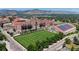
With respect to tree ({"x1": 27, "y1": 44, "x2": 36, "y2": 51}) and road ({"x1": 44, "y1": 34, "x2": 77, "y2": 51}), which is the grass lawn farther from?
road ({"x1": 44, "y1": 34, "x2": 77, "y2": 51})

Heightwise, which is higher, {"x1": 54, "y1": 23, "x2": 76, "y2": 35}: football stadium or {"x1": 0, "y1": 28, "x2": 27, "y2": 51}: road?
{"x1": 54, "y1": 23, "x2": 76, "y2": 35}: football stadium

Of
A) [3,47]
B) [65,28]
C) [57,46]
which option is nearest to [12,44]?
[3,47]

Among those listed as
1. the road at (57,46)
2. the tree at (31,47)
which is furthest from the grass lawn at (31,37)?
the road at (57,46)

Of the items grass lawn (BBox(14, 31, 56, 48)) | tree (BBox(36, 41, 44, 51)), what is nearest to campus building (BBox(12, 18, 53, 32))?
grass lawn (BBox(14, 31, 56, 48))

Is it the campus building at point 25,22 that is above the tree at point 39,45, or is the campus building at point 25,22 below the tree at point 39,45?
above

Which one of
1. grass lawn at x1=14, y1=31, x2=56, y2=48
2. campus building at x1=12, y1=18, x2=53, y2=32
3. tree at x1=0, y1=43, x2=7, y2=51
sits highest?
campus building at x1=12, y1=18, x2=53, y2=32

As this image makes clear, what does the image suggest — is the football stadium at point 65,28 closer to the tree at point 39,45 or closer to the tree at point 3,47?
Answer: the tree at point 39,45
